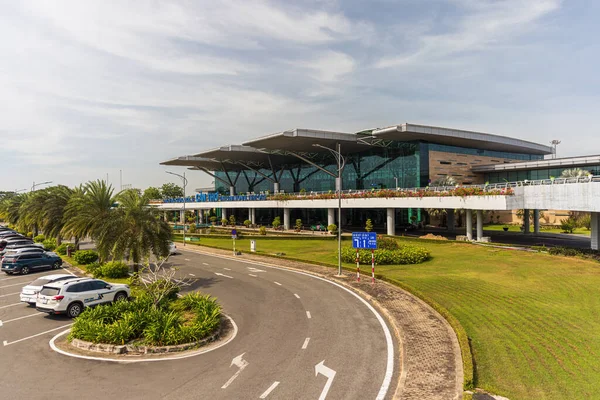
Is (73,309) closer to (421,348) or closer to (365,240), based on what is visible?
(421,348)

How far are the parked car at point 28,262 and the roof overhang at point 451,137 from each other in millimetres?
41323

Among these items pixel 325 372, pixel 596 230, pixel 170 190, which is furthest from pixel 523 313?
pixel 170 190

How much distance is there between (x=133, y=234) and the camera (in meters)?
25.1

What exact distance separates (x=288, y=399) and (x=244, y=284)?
15509 millimetres

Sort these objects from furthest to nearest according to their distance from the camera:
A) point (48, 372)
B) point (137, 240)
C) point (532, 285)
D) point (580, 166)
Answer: point (580, 166), point (137, 240), point (532, 285), point (48, 372)

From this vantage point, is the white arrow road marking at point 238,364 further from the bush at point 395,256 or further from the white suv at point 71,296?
the bush at point 395,256

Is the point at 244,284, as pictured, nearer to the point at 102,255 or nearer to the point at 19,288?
the point at 102,255

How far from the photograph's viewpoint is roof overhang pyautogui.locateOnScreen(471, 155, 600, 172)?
55.9 meters

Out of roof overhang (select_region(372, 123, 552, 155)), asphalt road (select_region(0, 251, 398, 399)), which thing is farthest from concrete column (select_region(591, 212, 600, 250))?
asphalt road (select_region(0, 251, 398, 399))

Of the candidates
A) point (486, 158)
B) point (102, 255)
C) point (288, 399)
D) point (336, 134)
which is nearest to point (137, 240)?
point (102, 255)

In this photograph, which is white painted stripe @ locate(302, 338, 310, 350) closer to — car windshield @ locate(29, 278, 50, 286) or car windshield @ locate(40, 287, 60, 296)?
car windshield @ locate(40, 287, 60, 296)

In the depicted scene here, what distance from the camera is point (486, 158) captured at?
218ft

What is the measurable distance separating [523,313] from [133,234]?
22.9 m

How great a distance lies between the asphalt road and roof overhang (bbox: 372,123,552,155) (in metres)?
37.4
